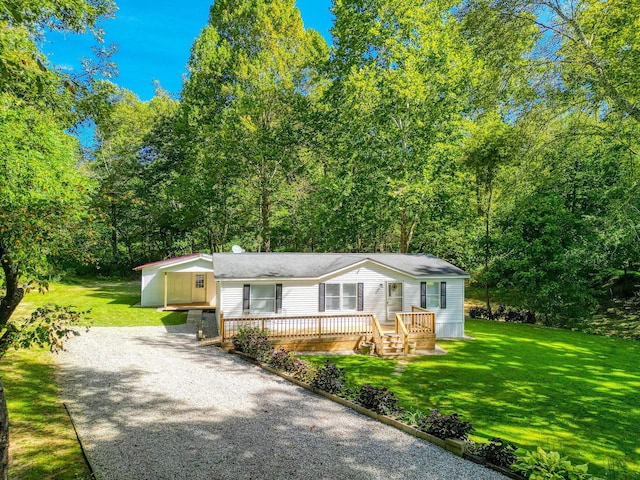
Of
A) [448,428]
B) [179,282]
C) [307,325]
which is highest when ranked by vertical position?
[179,282]

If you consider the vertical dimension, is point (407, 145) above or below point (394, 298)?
above

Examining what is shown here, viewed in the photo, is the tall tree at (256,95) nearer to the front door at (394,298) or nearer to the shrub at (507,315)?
the front door at (394,298)

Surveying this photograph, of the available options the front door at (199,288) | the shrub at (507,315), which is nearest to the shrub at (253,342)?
the front door at (199,288)

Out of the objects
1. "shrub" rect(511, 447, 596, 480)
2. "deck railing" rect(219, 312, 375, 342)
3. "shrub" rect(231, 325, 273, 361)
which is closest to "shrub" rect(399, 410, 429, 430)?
"shrub" rect(511, 447, 596, 480)

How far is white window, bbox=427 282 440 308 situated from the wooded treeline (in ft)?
16.8

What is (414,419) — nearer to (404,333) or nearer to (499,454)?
(499,454)

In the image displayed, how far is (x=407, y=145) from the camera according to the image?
75.6ft

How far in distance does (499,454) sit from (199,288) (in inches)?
863

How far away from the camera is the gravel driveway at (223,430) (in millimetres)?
6184

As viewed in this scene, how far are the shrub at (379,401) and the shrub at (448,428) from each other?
3.63 ft

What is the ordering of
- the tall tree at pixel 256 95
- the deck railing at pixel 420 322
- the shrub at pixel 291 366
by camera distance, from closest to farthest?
the shrub at pixel 291 366
the deck railing at pixel 420 322
the tall tree at pixel 256 95

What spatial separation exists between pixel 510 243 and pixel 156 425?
22724mm

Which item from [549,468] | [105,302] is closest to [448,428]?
[549,468]

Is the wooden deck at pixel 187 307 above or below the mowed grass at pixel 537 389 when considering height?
above
